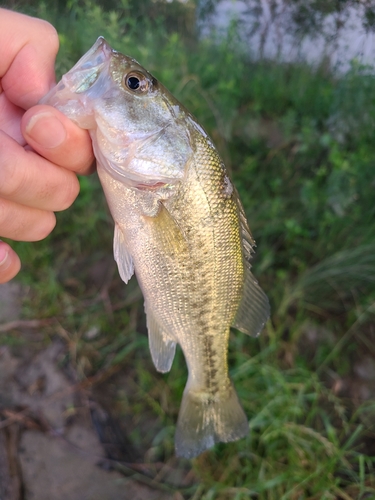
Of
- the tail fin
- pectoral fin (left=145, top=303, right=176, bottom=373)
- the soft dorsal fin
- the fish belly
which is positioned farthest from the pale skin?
the tail fin

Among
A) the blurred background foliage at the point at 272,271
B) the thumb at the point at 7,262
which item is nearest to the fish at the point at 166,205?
the thumb at the point at 7,262

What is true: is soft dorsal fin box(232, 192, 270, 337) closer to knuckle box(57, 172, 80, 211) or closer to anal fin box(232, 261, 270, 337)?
anal fin box(232, 261, 270, 337)

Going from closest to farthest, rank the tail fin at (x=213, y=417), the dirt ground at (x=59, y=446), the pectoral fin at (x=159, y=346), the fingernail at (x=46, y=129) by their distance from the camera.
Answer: the fingernail at (x=46, y=129) < the pectoral fin at (x=159, y=346) < the tail fin at (x=213, y=417) < the dirt ground at (x=59, y=446)

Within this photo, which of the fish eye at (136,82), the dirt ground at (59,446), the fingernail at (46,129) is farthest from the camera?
the dirt ground at (59,446)

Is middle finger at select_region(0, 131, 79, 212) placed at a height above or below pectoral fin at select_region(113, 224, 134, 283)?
above

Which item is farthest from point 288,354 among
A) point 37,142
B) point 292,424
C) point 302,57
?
point 302,57

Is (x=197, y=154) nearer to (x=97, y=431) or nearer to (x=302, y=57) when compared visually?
(x=97, y=431)

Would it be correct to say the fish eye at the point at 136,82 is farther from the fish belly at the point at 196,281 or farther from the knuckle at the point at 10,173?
the knuckle at the point at 10,173
